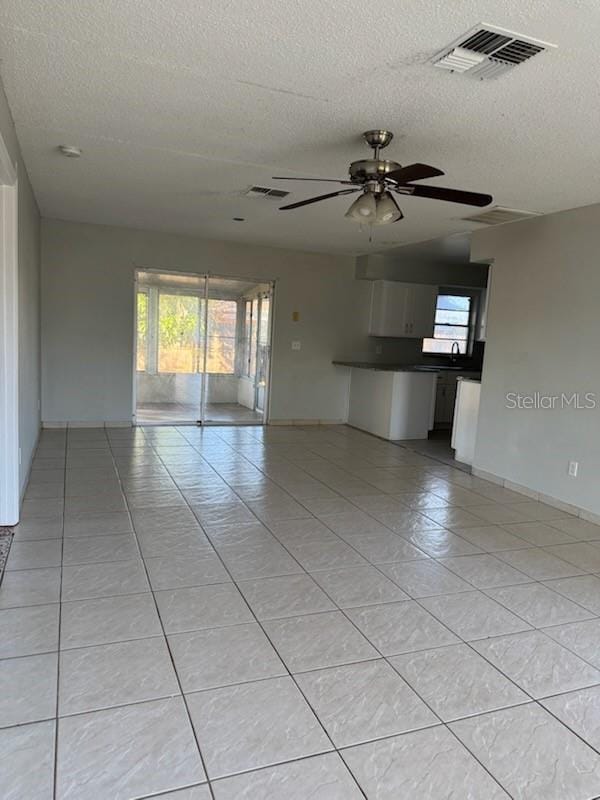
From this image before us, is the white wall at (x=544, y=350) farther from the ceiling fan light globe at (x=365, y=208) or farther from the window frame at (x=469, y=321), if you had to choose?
the window frame at (x=469, y=321)

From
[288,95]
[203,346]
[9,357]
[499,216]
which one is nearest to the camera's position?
[288,95]

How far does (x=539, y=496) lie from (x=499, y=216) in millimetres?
2468

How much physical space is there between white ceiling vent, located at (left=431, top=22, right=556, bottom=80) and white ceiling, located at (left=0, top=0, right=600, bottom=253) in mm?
49

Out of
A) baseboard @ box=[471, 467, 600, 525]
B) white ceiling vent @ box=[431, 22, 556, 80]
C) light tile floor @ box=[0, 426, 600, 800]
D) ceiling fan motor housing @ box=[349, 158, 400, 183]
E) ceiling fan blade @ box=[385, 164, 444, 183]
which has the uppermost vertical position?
white ceiling vent @ box=[431, 22, 556, 80]

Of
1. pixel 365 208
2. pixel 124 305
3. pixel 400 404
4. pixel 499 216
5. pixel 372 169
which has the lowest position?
pixel 400 404

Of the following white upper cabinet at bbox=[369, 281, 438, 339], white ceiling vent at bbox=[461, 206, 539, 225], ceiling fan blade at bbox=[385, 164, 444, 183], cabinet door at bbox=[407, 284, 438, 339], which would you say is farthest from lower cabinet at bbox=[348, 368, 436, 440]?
ceiling fan blade at bbox=[385, 164, 444, 183]

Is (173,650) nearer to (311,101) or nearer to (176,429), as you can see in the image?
(311,101)

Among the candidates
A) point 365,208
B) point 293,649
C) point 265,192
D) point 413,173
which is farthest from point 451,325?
point 293,649

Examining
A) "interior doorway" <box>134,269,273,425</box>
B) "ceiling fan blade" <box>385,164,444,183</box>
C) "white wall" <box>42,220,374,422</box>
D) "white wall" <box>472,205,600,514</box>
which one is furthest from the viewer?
"interior doorway" <box>134,269,273,425</box>

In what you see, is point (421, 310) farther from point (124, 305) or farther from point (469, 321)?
point (124, 305)

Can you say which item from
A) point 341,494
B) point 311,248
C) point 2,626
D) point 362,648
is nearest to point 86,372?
point 311,248

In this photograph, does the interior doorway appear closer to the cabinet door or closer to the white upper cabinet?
the white upper cabinet

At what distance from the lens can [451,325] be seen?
8.59 meters

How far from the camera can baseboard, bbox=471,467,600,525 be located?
4.14 m
